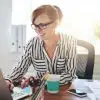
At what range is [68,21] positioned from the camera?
108 inches

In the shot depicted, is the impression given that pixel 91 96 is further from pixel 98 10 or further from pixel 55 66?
pixel 98 10

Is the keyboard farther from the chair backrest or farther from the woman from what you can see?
the chair backrest

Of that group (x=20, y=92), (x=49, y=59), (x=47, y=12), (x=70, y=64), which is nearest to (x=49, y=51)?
(x=49, y=59)

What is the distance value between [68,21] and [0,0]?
854 millimetres

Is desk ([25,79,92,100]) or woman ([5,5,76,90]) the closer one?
desk ([25,79,92,100])

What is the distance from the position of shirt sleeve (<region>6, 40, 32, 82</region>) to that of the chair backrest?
0.48m

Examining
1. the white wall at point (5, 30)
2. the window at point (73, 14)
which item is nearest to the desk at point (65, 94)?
the window at point (73, 14)

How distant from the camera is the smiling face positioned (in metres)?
1.67

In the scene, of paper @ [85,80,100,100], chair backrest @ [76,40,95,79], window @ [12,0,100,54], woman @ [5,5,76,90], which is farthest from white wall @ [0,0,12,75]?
paper @ [85,80,100,100]

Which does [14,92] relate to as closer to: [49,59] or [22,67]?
[22,67]

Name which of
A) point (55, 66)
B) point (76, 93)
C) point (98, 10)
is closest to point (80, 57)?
point (55, 66)

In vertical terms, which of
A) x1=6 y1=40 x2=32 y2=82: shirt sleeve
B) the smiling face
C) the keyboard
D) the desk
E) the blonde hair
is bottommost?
the desk

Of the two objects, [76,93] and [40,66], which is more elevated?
[40,66]

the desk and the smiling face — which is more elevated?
the smiling face
